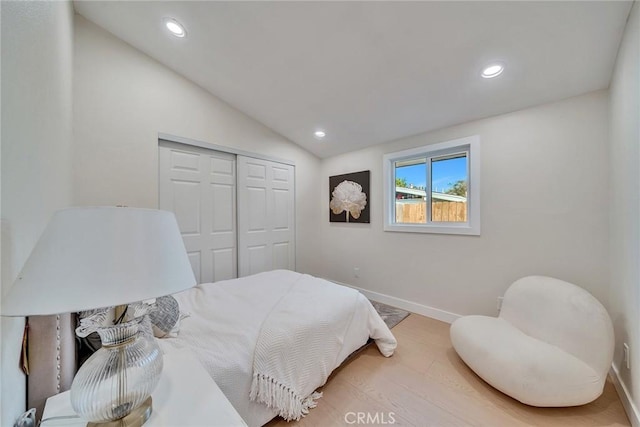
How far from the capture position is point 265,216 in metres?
3.30

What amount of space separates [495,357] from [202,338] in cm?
192

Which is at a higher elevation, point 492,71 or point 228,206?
point 492,71

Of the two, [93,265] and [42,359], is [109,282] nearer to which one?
[93,265]

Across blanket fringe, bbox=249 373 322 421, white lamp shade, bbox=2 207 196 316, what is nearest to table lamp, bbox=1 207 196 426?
white lamp shade, bbox=2 207 196 316

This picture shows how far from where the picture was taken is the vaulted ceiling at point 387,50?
1.46 metres

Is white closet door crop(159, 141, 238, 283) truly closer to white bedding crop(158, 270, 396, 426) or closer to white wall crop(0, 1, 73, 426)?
white bedding crop(158, 270, 396, 426)

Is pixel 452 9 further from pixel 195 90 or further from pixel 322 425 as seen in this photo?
pixel 322 425

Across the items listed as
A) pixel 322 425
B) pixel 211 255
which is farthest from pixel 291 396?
pixel 211 255

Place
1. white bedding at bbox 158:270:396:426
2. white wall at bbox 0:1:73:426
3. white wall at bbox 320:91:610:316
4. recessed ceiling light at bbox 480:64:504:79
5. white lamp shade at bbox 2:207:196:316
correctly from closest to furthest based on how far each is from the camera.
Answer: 1. white lamp shade at bbox 2:207:196:316
2. white wall at bbox 0:1:73:426
3. white bedding at bbox 158:270:396:426
4. recessed ceiling light at bbox 480:64:504:79
5. white wall at bbox 320:91:610:316

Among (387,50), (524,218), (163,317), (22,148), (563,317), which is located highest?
(387,50)

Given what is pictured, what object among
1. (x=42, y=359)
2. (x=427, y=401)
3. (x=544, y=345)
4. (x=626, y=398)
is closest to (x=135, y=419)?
(x=42, y=359)

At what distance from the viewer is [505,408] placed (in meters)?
1.47

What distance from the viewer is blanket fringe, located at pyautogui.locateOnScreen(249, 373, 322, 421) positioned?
1.26 meters

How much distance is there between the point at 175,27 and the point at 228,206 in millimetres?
1788
